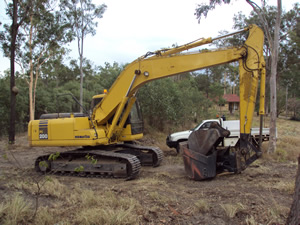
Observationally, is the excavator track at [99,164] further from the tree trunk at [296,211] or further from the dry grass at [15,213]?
the tree trunk at [296,211]

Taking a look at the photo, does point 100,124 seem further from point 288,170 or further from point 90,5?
point 90,5

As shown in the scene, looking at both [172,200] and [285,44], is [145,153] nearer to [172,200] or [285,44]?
[172,200]

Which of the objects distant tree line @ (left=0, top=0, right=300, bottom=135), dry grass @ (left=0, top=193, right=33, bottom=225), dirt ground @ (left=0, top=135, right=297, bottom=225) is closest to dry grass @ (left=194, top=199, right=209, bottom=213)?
dirt ground @ (left=0, top=135, right=297, bottom=225)

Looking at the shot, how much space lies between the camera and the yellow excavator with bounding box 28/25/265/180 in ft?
22.7

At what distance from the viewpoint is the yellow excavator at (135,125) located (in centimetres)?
693

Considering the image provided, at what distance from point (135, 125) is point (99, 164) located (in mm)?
1834

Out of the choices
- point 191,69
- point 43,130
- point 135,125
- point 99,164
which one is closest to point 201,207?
point 191,69

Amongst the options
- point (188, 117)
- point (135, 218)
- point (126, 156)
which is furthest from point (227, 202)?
point (188, 117)

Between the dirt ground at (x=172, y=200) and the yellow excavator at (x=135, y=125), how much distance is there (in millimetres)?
473

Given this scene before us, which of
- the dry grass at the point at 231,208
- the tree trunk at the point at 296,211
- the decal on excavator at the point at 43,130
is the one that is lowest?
the dry grass at the point at 231,208

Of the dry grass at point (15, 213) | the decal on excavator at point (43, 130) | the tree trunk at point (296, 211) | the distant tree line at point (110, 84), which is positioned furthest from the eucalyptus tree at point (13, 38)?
the tree trunk at point (296, 211)

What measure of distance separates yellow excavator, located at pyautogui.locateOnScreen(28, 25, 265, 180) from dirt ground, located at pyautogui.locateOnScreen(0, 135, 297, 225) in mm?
473

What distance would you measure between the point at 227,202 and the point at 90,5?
2306 centimetres

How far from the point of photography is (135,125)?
917cm
